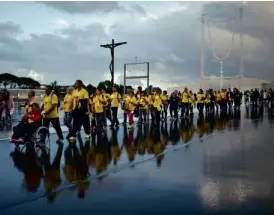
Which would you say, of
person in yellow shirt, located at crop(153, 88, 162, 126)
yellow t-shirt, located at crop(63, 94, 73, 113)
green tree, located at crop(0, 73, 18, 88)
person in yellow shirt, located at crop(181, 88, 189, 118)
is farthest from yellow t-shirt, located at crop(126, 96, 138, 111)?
green tree, located at crop(0, 73, 18, 88)

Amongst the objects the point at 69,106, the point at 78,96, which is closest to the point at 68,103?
the point at 69,106

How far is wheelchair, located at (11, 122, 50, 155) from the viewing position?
11.2 meters

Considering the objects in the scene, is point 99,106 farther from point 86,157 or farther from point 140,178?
point 140,178

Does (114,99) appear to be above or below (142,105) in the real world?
above

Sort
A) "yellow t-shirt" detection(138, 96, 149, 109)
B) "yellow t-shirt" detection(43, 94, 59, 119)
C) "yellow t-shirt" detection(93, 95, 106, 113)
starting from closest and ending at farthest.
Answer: "yellow t-shirt" detection(43, 94, 59, 119) < "yellow t-shirt" detection(93, 95, 106, 113) < "yellow t-shirt" detection(138, 96, 149, 109)

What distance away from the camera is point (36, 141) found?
11.3m

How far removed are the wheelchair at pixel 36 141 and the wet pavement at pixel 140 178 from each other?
27 cm

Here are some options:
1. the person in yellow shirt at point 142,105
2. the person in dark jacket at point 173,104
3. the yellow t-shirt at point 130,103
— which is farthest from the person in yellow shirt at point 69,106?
the person in dark jacket at point 173,104

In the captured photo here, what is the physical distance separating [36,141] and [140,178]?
15.5ft

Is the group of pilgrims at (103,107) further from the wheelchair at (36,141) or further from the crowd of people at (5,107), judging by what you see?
the crowd of people at (5,107)

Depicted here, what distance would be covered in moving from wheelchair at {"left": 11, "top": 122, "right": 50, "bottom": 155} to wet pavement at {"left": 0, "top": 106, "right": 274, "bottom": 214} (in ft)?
0.89

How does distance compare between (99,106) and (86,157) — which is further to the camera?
(99,106)

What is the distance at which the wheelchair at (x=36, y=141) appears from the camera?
1118 cm

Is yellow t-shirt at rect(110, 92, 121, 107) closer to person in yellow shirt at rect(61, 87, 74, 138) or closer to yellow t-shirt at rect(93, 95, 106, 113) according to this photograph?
yellow t-shirt at rect(93, 95, 106, 113)
